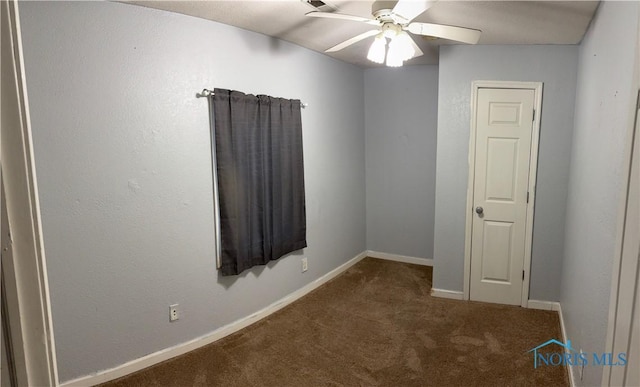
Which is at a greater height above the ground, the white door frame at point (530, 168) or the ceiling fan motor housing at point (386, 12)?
the ceiling fan motor housing at point (386, 12)

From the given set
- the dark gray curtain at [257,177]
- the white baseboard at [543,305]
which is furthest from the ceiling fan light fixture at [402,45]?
the white baseboard at [543,305]

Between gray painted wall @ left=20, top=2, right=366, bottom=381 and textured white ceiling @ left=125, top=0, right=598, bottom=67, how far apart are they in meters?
0.17

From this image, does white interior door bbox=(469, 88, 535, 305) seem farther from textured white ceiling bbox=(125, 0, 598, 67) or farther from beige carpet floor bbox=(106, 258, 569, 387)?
textured white ceiling bbox=(125, 0, 598, 67)

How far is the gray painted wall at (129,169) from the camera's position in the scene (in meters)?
2.12

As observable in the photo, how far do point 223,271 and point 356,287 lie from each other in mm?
1608

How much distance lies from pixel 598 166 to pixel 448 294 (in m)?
2.11

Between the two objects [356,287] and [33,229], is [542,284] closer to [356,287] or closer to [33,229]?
[356,287]

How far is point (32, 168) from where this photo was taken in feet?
2.25

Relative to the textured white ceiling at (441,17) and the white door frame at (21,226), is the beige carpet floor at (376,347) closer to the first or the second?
the white door frame at (21,226)

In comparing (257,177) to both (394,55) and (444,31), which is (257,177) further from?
(444,31)

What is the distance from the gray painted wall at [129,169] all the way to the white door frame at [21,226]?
1.70 m

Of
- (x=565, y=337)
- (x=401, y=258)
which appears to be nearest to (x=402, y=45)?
(x=565, y=337)

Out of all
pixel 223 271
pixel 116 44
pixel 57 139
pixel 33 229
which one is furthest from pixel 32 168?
pixel 223 271

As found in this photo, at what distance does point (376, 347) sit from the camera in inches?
112
